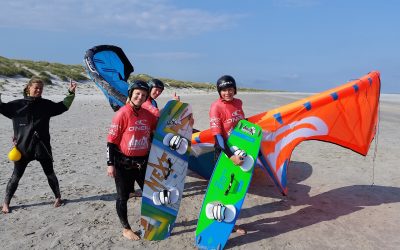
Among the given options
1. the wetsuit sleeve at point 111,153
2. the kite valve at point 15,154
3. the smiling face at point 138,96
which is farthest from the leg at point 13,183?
the smiling face at point 138,96

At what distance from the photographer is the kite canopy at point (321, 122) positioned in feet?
18.4

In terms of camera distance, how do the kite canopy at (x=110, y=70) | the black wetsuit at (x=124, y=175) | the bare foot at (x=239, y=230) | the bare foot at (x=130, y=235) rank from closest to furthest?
the black wetsuit at (x=124, y=175)
the bare foot at (x=130, y=235)
the bare foot at (x=239, y=230)
the kite canopy at (x=110, y=70)

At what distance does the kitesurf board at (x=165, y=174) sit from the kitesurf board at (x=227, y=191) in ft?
1.46

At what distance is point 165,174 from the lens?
4.95 m

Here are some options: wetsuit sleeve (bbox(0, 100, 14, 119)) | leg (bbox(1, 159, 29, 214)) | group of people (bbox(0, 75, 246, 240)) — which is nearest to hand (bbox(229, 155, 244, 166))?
group of people (bbox(0, 75, 246, 240))

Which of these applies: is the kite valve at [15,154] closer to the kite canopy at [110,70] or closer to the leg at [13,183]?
the leg at [13,183]

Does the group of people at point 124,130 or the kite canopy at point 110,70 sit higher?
the kite canopy at point 110,70

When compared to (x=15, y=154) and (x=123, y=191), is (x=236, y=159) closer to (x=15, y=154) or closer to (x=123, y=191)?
(x=123, y=191)

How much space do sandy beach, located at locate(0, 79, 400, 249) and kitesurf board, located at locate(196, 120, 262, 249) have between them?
0.66ft

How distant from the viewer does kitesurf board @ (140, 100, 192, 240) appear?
4.71 m

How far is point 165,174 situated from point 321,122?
2495 millimetres

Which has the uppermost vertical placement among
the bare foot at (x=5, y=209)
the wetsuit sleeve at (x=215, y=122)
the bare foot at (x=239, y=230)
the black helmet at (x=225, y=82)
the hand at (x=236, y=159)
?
the black helmet at (x=225, y=82)

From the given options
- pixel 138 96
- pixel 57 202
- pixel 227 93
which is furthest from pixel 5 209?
pixel 227 93

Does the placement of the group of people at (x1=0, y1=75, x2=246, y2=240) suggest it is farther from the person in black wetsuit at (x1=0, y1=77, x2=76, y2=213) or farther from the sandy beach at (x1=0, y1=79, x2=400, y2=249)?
the sandy beach at (x1=0, y1=79, x2=400, y2=249)
